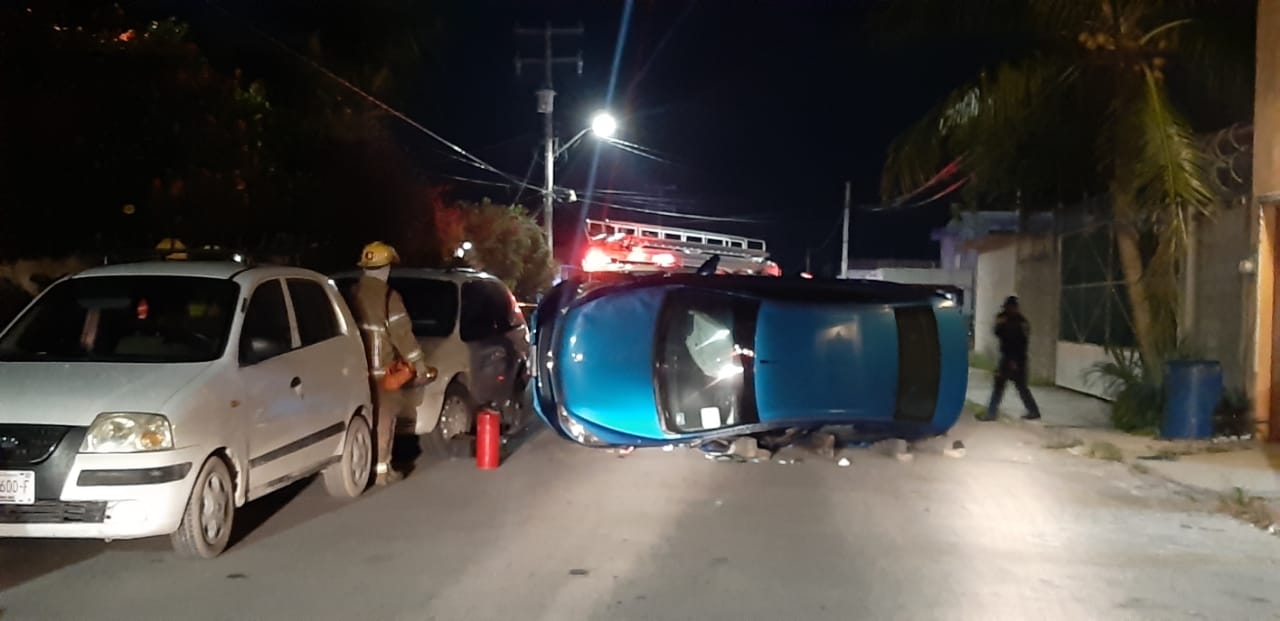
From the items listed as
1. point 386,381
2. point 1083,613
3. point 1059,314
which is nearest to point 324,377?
point 386,381

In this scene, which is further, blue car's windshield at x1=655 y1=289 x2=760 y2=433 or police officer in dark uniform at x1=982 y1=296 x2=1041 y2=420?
police officer in dark uniform at x1=982 y1=296 x2=1041 y2=420

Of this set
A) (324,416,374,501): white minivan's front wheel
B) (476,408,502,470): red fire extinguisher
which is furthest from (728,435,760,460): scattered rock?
(324,416,374,501): white minivan's front wheel

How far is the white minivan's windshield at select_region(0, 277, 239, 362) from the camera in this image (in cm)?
774

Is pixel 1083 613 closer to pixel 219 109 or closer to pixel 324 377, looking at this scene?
pixel 324 377

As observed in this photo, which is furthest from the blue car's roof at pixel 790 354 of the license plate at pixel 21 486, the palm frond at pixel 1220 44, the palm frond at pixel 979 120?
the palm frond at pixel 1220 44

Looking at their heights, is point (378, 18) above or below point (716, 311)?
above

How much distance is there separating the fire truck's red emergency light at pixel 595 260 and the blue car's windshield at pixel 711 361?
7.75 metres

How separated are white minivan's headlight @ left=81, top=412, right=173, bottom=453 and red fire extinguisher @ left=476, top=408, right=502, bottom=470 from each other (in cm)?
420

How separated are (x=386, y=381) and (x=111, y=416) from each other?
132 inches

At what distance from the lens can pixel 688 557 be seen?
756cm

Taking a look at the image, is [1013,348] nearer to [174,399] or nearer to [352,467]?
[352,467]

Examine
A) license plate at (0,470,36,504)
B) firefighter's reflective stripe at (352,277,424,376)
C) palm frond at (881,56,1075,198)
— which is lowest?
license plate at (0,470,36,504)

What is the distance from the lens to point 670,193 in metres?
45.8

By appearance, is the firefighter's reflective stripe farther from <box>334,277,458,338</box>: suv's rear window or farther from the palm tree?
the palm tree
